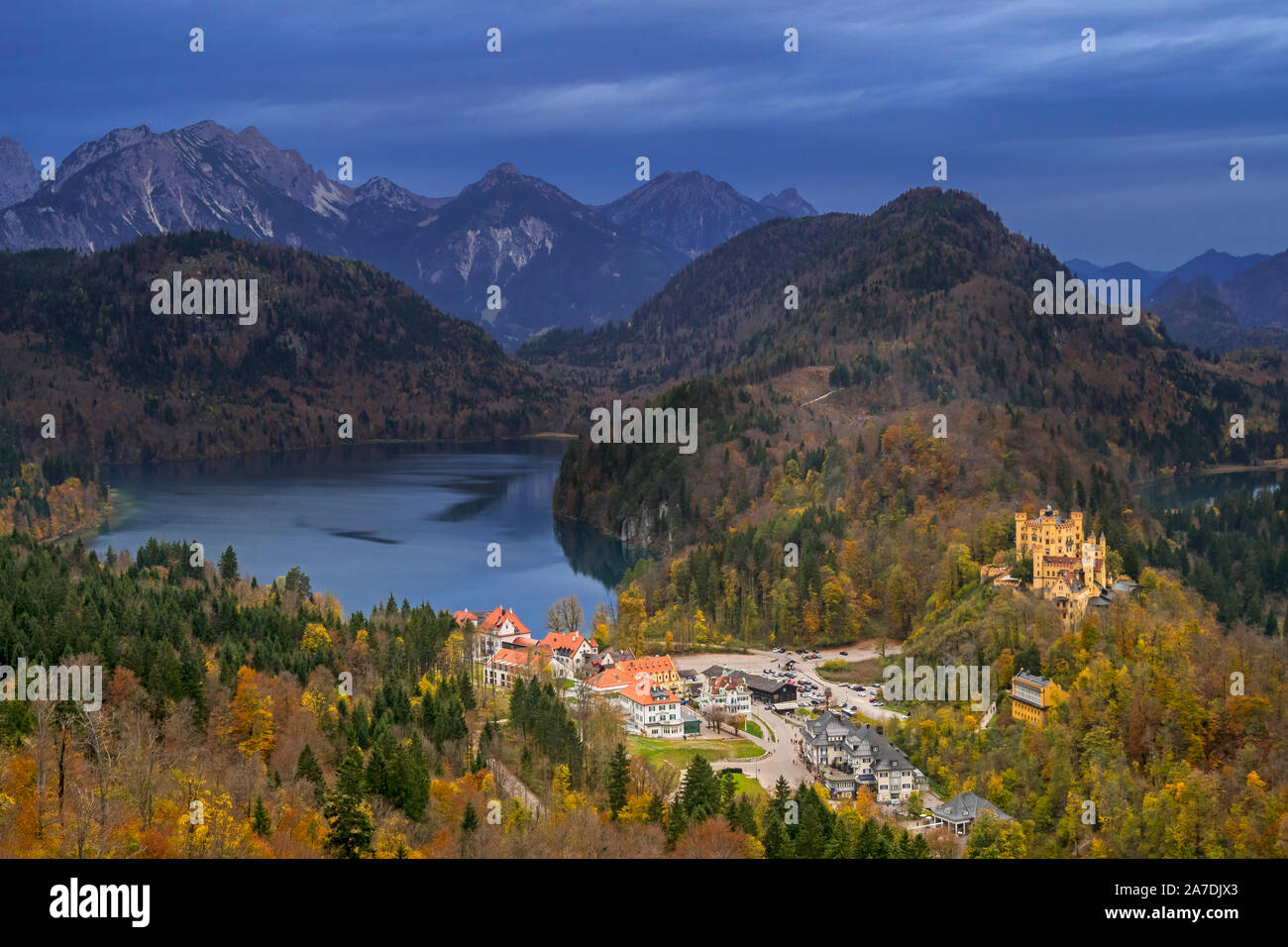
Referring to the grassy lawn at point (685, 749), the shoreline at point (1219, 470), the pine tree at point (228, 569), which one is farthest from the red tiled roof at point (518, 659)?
the shoreline at point (1219, 470)

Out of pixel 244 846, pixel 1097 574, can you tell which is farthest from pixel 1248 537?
pixel 244 846

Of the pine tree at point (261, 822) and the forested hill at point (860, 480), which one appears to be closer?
the pine tree at point (261, 822)

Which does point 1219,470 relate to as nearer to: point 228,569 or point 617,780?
point 228,569

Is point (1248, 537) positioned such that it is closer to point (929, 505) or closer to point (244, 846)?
point (929, 505)

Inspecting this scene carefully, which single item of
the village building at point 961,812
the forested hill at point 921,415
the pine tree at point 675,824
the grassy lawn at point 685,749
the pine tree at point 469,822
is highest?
the forested hill at point 921,415

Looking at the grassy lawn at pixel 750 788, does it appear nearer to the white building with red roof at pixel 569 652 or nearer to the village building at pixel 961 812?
the village building at pixel 961 812
